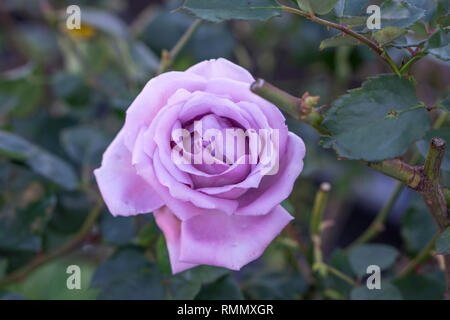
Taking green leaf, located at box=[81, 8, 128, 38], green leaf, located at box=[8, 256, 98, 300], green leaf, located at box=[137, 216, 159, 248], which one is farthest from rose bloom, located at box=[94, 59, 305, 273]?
green leaf, located at box=[8, 256, 98, 300]

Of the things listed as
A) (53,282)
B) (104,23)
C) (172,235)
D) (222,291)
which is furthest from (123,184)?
(53,282)

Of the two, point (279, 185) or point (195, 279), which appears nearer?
point (279, 185)

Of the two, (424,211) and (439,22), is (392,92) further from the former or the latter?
(424,211)

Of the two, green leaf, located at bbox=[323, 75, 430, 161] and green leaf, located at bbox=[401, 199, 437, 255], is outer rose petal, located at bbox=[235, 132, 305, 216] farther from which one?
green leaf, located at bbox=[401, 199, 437, 255]

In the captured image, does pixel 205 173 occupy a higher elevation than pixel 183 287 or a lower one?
higher

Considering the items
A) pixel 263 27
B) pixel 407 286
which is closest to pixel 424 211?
pixel 407 286

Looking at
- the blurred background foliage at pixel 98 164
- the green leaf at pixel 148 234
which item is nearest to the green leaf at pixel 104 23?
the blurred background foliage at pixel 98 164

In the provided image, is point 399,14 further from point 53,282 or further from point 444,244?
point 53,282
